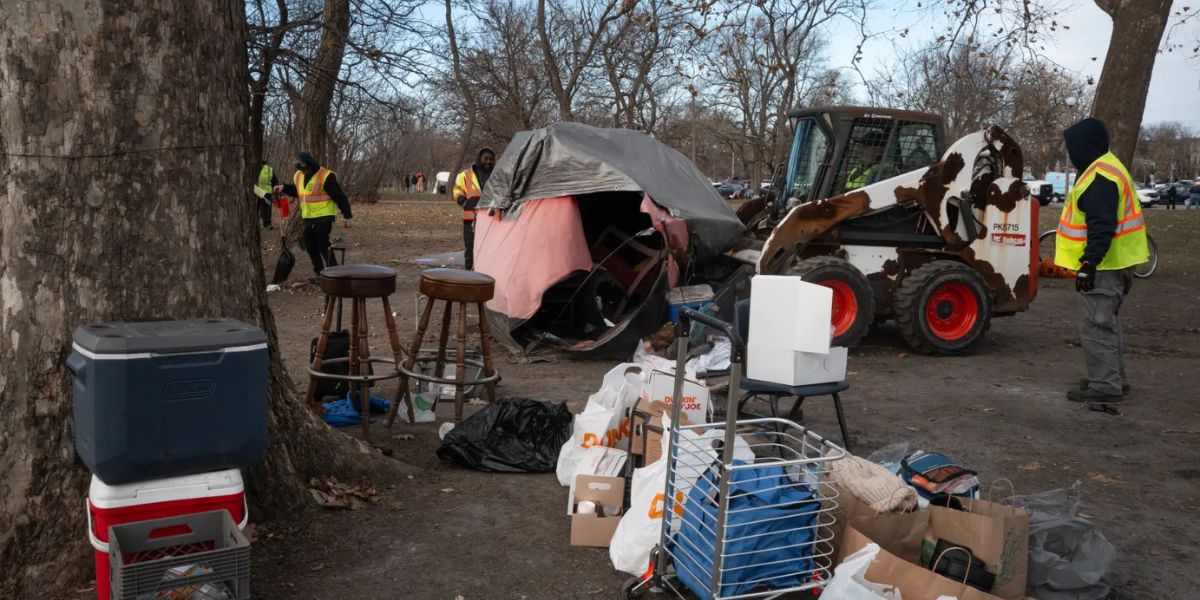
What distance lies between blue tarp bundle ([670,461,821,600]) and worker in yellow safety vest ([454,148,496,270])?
903cm

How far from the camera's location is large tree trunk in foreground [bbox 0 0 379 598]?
320 cm

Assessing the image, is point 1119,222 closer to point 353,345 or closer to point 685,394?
point 685,394

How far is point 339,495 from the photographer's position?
4273 mm

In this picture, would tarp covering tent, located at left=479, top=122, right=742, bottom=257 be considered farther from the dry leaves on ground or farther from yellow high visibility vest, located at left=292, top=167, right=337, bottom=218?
the dry leaves on ground

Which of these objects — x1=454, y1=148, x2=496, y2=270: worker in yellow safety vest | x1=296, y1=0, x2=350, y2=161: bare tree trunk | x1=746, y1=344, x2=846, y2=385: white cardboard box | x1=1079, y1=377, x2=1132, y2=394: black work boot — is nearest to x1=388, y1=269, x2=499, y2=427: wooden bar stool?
x1=746, y1=344, x2=846, y2=385: white cardboard box

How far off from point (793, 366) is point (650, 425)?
90cm

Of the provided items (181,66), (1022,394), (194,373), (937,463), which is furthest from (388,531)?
(1022,394)

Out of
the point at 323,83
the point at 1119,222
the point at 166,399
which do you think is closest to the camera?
the point at 166,399

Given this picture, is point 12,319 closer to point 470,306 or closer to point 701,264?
point 701,264

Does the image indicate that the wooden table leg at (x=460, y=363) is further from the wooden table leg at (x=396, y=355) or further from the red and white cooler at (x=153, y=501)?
the red and white cooler at (x=153, y=501)

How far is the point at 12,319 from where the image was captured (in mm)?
3230

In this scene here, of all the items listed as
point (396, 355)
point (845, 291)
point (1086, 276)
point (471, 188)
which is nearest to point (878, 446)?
point (1086, 276)

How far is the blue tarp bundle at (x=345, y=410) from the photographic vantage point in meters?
5.78

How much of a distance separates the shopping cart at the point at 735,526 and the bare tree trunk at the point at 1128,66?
10.8m
